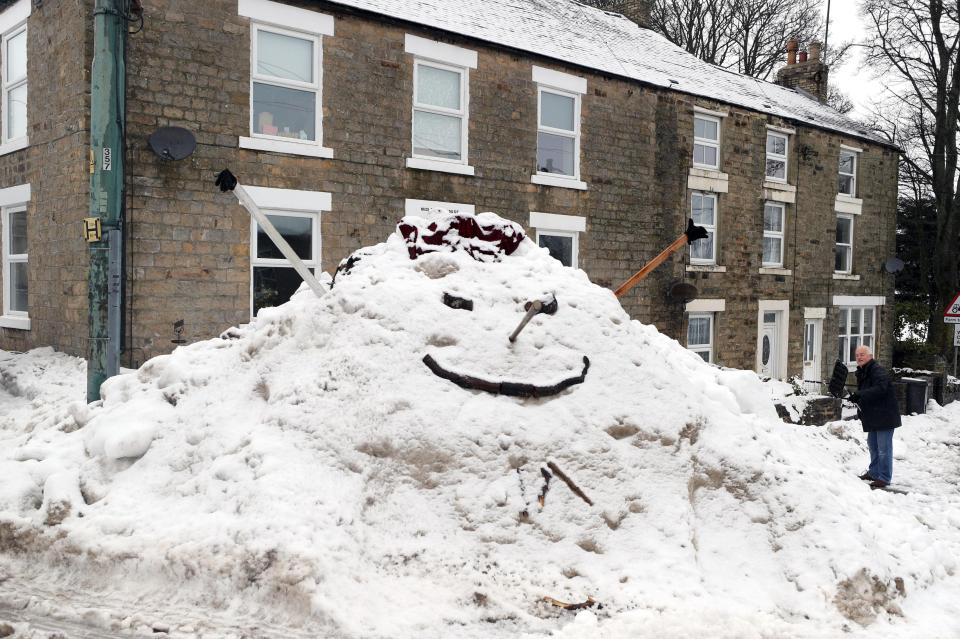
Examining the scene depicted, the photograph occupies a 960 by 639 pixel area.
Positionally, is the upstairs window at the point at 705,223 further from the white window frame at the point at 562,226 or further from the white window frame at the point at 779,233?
the white window frame at the point at 562,226

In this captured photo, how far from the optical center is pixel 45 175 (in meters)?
10.2

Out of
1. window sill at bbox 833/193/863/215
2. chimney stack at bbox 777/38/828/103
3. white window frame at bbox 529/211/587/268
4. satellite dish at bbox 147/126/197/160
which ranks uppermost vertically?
chimney stack at bbox 777/38/828/103

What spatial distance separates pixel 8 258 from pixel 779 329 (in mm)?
14712

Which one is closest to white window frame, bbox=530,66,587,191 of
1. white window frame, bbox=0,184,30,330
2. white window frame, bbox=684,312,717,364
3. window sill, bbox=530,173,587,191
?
window sill, bbox=530,173,587,191

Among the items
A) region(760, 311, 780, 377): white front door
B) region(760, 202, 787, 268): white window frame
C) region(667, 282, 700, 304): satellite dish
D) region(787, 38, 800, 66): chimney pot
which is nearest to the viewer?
region(667, 282, 700, 304): satellite dish

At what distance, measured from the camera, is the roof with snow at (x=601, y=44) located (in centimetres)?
1234

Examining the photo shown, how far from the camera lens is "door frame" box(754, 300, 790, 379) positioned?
55.8 ft

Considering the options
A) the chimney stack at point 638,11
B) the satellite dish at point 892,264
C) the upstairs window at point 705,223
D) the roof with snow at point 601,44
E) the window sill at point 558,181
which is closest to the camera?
the roof with snow at point 601,44

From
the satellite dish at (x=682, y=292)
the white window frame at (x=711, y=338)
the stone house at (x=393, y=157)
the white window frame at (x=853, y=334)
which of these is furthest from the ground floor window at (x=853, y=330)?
the satellite dish at (x=682, y=292)

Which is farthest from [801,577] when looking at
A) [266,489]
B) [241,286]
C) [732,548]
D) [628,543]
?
[241,286]

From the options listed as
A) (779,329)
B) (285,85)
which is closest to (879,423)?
(285,85)

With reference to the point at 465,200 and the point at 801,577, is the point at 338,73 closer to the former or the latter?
the point at 465,200

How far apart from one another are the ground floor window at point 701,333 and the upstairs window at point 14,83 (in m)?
11.7

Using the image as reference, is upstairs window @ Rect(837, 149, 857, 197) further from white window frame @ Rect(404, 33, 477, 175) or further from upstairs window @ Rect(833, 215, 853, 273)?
white window frame @ Rect(404, 33, 477, 175)
